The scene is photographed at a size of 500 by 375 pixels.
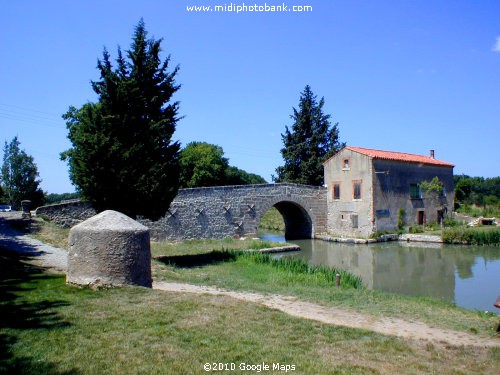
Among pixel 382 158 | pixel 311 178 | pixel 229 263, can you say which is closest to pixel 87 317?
pixel 229 263

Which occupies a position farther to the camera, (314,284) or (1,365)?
(314,284)

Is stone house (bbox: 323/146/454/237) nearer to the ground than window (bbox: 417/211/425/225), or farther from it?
farther from it

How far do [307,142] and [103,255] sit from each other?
104ft

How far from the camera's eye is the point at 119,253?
25.0 feet

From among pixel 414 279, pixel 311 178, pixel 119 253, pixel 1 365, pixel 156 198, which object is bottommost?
pixel 414 279

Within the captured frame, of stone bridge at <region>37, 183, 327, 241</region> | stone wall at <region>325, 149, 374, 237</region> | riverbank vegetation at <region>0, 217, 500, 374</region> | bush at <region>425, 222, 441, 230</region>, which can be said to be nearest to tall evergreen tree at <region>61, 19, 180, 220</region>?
riverbank vegetation at <region>0, 217, 500, 374</region>

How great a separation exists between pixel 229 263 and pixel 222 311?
8.70 metres

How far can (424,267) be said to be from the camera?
56.6 ft

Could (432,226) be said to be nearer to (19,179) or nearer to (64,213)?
(64,213)

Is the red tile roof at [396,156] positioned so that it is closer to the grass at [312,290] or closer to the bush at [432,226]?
the bush at [432,226]

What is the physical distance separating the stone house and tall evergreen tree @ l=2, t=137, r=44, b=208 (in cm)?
2897

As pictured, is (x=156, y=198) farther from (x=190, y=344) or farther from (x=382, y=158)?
(x=382, y=158)

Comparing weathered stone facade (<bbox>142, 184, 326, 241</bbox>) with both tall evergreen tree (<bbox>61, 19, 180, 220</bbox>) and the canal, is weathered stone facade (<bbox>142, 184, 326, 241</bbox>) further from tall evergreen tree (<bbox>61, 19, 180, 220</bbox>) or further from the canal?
tall evergreen tree (<bbox>61, 19, 180, 220</bbox>)

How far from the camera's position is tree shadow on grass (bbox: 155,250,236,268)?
14.6 metres
